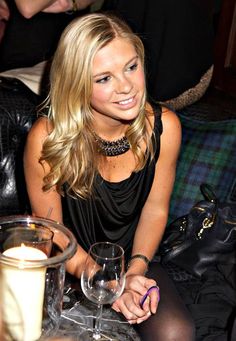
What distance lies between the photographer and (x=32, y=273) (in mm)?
935

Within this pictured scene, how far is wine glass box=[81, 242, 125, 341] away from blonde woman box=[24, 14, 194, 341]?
278 millimetres

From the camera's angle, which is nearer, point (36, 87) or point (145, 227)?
point (145, 227)

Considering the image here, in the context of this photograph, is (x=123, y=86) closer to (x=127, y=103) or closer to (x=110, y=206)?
(x=127, y=103)

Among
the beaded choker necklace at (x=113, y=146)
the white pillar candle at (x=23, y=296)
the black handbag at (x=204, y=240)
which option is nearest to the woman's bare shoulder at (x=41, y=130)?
the beaded choker necklace at (x=113, y=146)

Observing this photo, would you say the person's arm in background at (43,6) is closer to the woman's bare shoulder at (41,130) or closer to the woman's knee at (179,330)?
the woman's bare shoulder at (41,130)

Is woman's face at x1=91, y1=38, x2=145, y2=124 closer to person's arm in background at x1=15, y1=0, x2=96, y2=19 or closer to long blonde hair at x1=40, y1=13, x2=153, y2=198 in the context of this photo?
long blonde hair at x1=40, y1=13, x2=153, y2=198

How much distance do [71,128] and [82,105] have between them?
0.09 m

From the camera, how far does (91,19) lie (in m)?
1.62

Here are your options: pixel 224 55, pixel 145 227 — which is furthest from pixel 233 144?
pixel 224 55

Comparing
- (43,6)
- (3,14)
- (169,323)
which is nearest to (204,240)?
(169,323)

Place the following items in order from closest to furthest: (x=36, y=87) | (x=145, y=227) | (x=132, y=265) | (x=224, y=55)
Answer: (x=132, y=265) < (x=145, y=227) < (x=36, y=87) < (x=224, y=55)

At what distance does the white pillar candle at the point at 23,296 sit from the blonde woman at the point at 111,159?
1.86 ft

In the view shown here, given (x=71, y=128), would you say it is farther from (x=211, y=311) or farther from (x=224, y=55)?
(x=224, y=55)

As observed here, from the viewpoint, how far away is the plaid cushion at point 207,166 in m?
2.14
